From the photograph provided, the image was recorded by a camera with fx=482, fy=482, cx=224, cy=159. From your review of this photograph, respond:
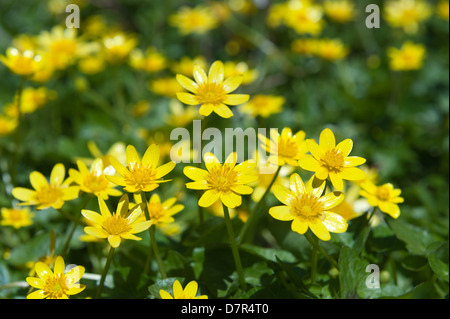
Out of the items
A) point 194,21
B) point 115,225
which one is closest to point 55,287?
point 115,225

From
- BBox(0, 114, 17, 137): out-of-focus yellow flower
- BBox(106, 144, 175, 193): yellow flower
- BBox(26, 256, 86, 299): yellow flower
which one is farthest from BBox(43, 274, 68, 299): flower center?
BBox(0, 114, 17, 137): out-of-focus yellow flower

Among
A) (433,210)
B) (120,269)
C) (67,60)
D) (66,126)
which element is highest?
(67,60)

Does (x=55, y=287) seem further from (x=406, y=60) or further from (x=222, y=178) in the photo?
(x=406, y=60)

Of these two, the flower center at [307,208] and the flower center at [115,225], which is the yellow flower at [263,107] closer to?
the flower center at [307,208]

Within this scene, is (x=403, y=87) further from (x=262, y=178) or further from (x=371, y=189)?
(x=371, y=189)

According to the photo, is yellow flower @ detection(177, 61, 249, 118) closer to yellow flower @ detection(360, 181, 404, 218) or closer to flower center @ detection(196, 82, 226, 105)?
flower center @ detection(196, 82, 226, 105)
